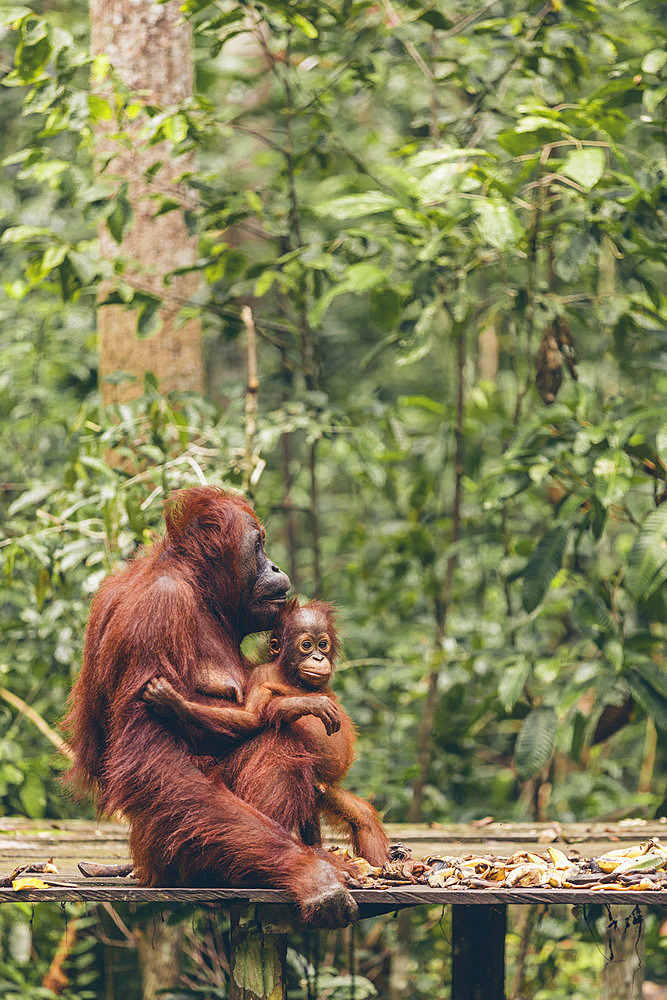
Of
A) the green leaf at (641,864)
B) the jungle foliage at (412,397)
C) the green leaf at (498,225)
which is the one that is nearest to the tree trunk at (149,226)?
the jungle foliage at (412,397)

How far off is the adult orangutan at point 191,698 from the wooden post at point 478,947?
2.68 ft

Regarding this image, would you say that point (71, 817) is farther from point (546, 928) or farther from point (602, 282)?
point (602, 282)

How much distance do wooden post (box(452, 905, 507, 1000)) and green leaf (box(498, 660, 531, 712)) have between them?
2.59 ft

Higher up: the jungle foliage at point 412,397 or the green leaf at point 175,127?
the green leaf at point 175,127

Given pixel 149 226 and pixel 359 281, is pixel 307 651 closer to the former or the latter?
pixel 359 281

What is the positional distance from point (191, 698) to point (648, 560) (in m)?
1.59

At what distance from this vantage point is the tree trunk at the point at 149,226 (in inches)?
165

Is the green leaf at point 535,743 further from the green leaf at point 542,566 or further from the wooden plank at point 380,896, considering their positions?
the wooden plank at point 380,896

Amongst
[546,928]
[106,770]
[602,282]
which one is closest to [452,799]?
[546,928]

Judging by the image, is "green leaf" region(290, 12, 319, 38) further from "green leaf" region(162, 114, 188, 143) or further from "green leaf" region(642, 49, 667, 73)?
"green leaf" region(642, 49, 667, 73)

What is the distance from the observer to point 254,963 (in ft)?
8.86

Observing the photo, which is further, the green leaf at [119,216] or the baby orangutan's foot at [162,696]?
the green leaf at [119,216]

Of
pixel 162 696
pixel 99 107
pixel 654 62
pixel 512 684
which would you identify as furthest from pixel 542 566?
pixel 99 107

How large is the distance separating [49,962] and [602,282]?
4785mm
